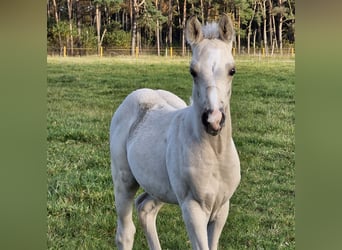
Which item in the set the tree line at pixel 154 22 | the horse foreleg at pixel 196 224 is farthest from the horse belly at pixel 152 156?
the tree line at pixel 154 22

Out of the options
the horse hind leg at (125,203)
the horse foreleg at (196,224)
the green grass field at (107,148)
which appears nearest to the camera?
the horse foreleg at (196,224)

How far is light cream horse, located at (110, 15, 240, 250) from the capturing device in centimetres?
103

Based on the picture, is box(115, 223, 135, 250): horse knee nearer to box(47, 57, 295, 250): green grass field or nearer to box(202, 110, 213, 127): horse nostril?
box(47, 57, 295, 250): green grass field

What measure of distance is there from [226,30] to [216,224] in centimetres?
46

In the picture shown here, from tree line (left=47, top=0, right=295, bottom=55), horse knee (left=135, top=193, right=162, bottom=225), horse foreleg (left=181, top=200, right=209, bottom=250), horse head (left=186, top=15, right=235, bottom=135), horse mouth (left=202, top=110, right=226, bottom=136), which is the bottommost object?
horse knee (left=135, top=193, right=162, bottom=225)

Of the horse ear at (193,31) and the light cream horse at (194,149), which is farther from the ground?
the horse ear at (193,31)

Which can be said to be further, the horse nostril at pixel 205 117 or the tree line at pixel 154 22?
the tree line at pixel 154 22

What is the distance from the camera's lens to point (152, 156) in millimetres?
1252

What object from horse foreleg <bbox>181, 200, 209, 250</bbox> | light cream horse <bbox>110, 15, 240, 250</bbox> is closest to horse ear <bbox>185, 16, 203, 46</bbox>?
light cream horse <bbox>110, 15, 240, 250</bbox>

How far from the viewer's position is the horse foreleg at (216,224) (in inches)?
46.6

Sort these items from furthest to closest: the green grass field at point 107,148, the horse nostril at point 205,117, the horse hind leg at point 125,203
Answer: the green grass field at point 107,148, the horse hind leg at point 125,203, the horse nostril at point 205,117

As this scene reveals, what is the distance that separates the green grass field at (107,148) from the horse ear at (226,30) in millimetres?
539

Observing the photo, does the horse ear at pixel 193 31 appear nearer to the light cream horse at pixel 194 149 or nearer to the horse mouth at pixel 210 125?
the light cream horse at pixel 194 149

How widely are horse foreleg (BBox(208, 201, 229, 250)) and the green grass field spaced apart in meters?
0.37
